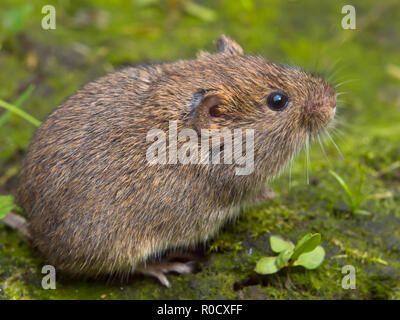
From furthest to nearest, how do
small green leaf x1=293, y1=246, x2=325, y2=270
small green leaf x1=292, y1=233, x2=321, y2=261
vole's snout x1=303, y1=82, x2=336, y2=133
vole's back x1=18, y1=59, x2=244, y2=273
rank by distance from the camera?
vole's snout x1=303, y1=82, x2=336, y2=133 < small green leaf x1=293, y1=246, x2=325, y2=270 < vole's back x1=18, y1=59, x2=244, y2=273 < small green leaf x1=292, y1=233, x2=321, y2=261

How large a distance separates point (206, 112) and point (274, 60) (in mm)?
3388

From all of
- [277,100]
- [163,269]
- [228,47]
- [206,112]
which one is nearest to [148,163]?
[206,112]

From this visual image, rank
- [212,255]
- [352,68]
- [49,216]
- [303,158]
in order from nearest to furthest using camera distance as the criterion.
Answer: [49,216] → [212,255] → [303,158] → [352,68]

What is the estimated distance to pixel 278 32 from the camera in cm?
825

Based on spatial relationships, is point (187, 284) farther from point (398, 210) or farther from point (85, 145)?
point (398, 210)

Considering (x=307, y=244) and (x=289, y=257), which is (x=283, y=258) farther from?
(x=307, y=244)

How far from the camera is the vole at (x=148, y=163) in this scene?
418cm

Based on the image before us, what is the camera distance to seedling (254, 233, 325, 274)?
4191 millimetres

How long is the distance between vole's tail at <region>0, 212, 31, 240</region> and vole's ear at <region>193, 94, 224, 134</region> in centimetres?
191

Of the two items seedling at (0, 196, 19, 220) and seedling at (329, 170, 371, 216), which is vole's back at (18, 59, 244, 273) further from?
seedling at (329, 170, 371, 216)

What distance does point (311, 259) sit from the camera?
429 cm

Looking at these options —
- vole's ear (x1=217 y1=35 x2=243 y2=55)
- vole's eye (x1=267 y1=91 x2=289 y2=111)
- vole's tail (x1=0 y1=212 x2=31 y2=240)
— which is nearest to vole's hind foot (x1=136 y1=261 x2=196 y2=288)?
vole's tail (x1=0 y1=212 x2=31 y2=240)

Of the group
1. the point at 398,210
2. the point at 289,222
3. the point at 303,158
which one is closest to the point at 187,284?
the point at 289,222
